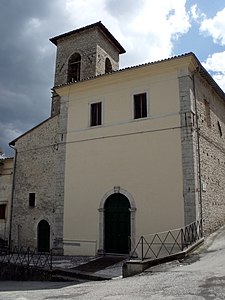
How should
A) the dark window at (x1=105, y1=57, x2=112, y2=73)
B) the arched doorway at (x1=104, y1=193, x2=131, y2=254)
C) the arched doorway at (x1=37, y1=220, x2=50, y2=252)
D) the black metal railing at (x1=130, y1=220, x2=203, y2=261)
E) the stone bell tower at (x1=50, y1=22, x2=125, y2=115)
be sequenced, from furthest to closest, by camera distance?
the dark window at (x1=105, y1=57, x2=112, y2=73) < the stone bell tower at (x1=50, y1=22, x2=125, y2=115) < the arched doorway at (x1=37, y1=220, x2=50, y2=252) < the arched doorway at (x1=104, y1=193, x2=131, y2=254) < the black metal railing at (x1=130, y1=220, x2=203, y2=261)

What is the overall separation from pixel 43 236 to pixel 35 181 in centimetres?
279

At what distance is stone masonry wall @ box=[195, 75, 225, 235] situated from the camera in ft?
39.9

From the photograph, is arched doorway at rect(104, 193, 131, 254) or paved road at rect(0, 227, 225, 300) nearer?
paved road at rect(0, 227, 225, 300)

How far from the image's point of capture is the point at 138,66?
510 inches

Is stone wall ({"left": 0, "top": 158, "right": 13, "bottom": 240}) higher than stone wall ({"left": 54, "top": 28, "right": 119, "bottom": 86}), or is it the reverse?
stone wall ({"left": 54, "top": 28, "right": 119, "bottom": 86})

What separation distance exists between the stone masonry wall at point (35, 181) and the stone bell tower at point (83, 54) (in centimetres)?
347

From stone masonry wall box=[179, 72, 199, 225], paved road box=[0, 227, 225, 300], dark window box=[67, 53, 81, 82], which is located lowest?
paved road box=[0, 227, 225, 300]

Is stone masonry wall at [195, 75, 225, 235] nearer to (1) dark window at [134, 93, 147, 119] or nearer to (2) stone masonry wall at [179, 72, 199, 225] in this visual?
(2) stone masonry wall at [179, 72, 199, 225]

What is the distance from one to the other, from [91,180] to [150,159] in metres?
2.86

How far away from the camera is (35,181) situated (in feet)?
52.8

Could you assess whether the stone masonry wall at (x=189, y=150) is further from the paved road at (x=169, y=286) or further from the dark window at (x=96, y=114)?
the dark window at (x=96, y=114)

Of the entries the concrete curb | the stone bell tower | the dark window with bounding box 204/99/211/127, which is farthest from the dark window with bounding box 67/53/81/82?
the concrete curb

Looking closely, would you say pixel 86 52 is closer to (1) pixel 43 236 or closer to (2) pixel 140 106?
(2) pixel 140 106

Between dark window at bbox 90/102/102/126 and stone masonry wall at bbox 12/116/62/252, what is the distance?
2.23m
